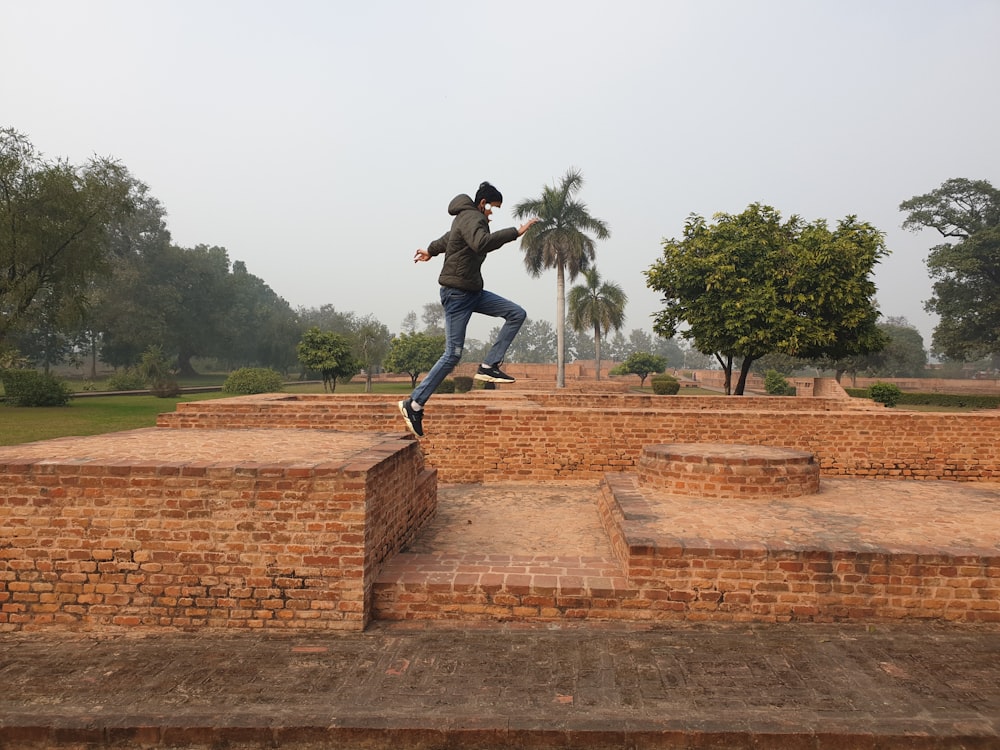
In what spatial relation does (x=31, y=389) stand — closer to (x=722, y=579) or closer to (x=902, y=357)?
(x=722, y=579)

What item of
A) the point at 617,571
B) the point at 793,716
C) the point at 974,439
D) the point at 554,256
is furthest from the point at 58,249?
the point at 974,439

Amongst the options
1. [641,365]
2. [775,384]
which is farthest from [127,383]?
[775,384]

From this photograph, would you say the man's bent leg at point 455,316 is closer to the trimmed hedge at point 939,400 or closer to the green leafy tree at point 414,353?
the trimmed hedge at point 939,400

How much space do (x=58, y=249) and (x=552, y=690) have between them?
85.6 ft

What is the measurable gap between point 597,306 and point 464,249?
31.8 metres

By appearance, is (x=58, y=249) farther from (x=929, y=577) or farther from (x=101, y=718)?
(x=929, y=577)

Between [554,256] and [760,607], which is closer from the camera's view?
[760,607]

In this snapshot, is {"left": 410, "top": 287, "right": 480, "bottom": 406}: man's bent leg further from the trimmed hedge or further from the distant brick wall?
the trimmed hedge

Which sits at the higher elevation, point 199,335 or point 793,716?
point 199,335

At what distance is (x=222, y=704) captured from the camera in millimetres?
3021

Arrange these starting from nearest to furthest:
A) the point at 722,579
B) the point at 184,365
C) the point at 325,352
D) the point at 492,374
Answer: the point at 722,579
the point at 492,374
the point at 325,352
the point at 184,365

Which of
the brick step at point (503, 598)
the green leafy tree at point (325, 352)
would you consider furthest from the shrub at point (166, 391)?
the brick step at point (503, 598)

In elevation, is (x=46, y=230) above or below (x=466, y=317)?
above

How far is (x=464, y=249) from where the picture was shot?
15.6 ft
